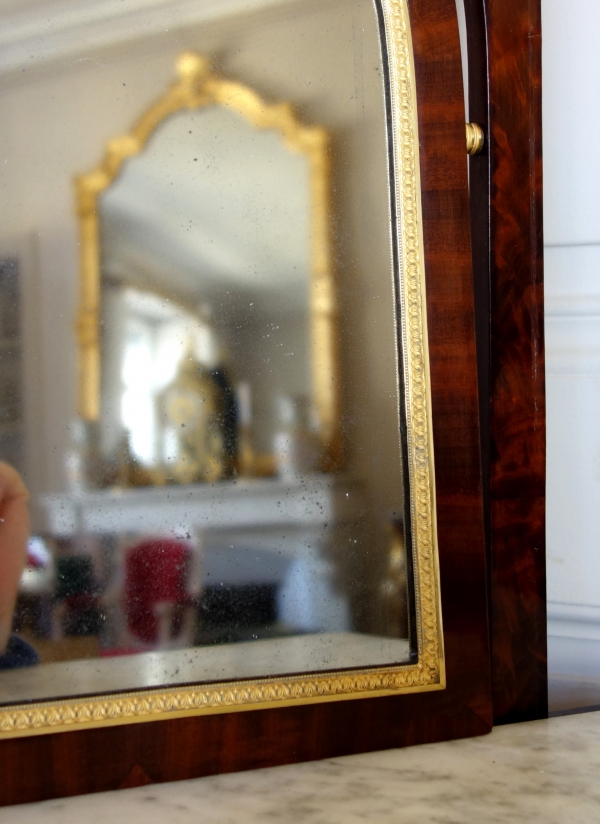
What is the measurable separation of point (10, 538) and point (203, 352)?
0.18 metres

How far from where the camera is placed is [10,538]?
20.2 inches

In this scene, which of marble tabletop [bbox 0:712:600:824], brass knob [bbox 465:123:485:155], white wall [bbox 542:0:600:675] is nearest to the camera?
marble tabletop [bbox 0:712:600:824]

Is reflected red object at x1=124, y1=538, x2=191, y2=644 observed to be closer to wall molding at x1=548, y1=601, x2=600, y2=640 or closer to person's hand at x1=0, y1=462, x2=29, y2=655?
person's hand at x1=0, y1=462, x2=29, y2=655

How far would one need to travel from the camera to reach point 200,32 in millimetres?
564

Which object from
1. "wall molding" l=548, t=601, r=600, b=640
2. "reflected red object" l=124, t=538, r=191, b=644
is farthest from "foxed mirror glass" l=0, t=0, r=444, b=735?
"wall molding" l=548, t=601, r=600, b=640

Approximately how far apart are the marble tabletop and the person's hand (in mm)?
122

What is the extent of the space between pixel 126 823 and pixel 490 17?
0.64 meters

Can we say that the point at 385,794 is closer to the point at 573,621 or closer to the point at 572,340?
the point at 573,621

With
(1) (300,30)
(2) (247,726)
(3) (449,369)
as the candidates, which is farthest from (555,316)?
(2) (247,726)

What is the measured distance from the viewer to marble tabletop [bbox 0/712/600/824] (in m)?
0.48

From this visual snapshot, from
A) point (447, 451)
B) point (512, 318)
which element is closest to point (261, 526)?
point (447, 451)

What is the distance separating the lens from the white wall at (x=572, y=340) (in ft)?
2.51

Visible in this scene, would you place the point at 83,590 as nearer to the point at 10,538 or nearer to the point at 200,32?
the point at 10,538

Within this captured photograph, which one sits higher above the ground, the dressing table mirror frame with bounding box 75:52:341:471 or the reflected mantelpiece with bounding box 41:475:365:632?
the dressing table mirror frame with bounding box 75:52:341:471
